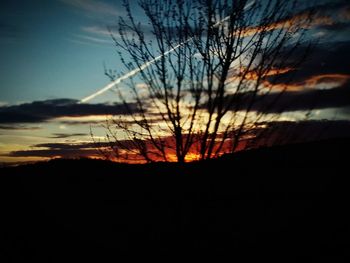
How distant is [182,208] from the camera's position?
348 inches

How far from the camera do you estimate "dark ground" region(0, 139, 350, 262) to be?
6.87m

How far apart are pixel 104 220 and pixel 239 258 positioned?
368 cm

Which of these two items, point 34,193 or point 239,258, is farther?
point 34,193

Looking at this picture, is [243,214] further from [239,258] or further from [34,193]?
[34,193]

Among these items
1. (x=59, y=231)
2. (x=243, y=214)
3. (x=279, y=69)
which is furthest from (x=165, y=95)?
(x=59, y=231)

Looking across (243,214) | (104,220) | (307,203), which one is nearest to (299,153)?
(307,203)

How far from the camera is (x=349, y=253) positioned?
19.6 feet

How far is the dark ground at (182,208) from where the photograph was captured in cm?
687

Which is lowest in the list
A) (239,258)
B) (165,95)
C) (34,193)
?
(239,258)

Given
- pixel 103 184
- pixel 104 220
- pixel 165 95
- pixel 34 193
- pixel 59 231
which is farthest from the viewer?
pixel 103 184

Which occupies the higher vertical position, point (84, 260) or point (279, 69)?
point (279, 69)

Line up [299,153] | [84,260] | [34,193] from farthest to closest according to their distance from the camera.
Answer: [299,153], [34,193], [84,260]

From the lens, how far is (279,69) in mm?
8781

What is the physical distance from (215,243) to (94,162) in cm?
Answer: 723
